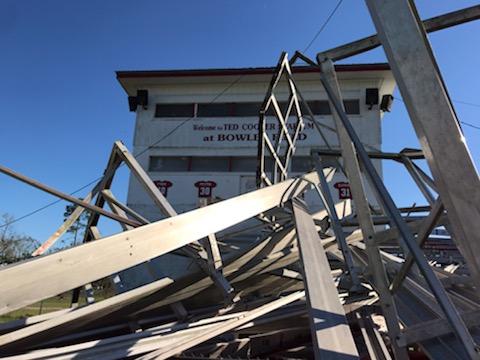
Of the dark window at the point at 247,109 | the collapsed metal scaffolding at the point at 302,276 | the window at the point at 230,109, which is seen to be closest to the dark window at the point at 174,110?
the window at the point at 230,109

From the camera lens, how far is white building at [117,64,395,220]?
43.6ft

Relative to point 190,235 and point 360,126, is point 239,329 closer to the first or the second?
point 190,235

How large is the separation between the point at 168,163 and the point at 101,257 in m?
12.7

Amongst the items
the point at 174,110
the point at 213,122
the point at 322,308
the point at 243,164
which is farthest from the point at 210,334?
the point at 174,110

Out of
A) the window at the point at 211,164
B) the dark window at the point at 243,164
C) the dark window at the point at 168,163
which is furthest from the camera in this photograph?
the dark window at the point at 168,163

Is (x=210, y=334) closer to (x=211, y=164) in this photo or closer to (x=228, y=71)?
(x=211, y=164)

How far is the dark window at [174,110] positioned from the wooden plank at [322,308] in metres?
12.4

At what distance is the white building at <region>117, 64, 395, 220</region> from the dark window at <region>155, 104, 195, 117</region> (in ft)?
0.13

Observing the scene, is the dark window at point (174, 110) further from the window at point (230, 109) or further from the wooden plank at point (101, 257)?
the wooden plank at point (101, 257)

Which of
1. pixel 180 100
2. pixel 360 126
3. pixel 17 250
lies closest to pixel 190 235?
pixel 360 126

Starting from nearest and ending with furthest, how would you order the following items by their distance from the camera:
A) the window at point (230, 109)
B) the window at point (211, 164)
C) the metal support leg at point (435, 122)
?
the metal support leg at point (435, 122)
the window at point (211, 164)
the window at point (230, 109)

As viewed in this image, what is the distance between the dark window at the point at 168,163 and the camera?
14.1 meters

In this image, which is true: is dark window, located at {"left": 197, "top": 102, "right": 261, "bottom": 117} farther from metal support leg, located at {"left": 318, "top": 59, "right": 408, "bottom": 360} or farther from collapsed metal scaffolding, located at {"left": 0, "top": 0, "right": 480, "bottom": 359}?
metal support leg, located at {"left": 318, "top": 59, "right": 408, "bottom": 360}

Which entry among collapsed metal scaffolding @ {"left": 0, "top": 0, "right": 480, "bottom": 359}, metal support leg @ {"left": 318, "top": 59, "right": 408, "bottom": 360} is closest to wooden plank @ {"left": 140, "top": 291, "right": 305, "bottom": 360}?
collapsed metal scaffolding @ {"left": 0, "top": 0, "right": 480, "bottom": 359}
